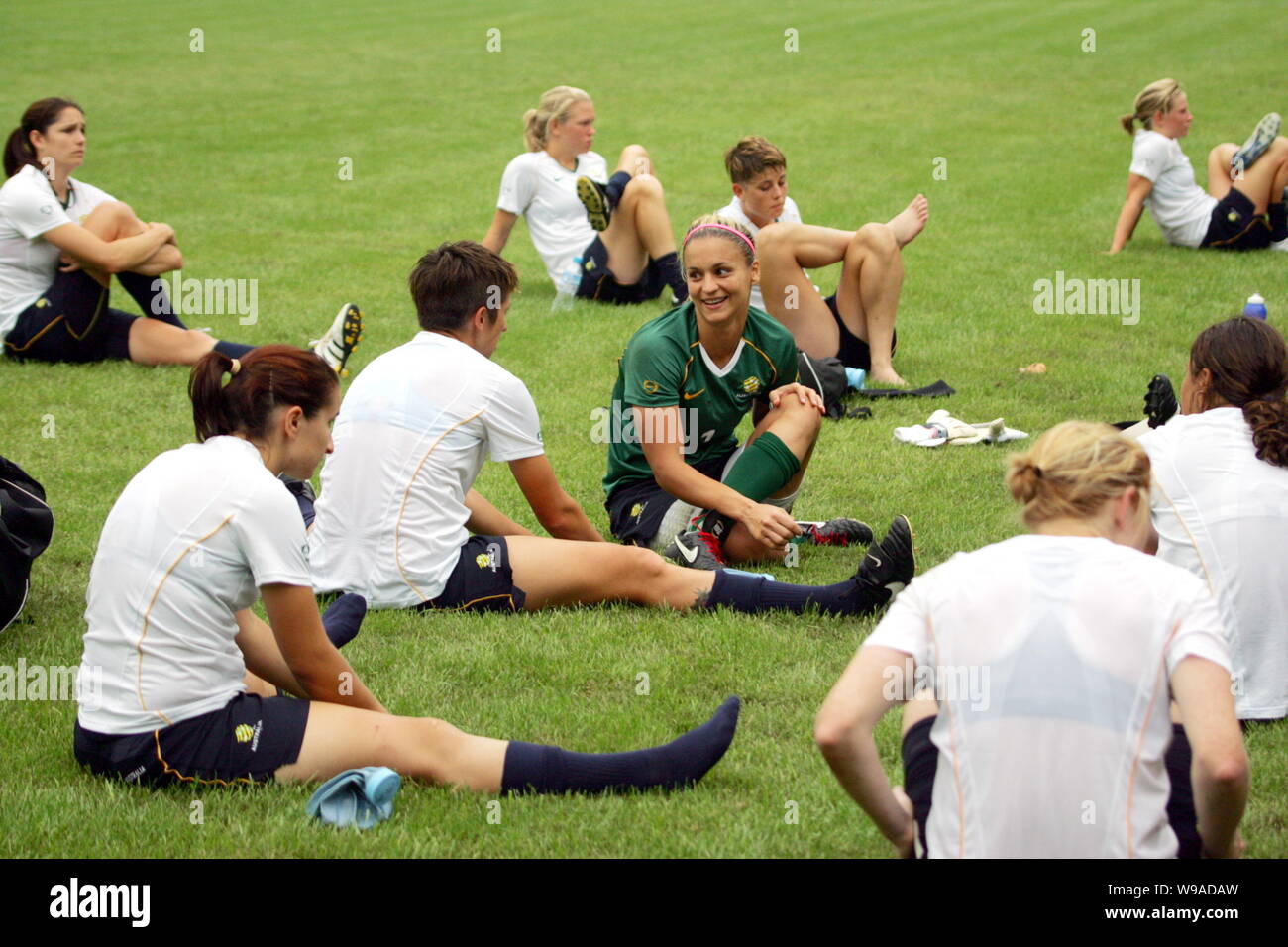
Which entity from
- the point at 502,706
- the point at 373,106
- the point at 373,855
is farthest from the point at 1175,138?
the point at 373,106

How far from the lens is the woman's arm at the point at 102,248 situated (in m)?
8.81

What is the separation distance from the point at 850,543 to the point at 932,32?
24124 mm

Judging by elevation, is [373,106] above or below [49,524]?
above

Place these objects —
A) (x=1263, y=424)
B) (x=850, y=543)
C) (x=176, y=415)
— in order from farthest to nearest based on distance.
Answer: (x=176, y=415), (x=850, y=543), (x=1263, y=424)

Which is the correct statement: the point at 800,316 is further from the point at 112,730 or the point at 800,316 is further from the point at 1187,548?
the point at 112,730

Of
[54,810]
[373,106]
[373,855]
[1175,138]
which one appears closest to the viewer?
[373,855]

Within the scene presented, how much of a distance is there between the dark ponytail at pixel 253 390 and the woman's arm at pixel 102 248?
18.2 ft

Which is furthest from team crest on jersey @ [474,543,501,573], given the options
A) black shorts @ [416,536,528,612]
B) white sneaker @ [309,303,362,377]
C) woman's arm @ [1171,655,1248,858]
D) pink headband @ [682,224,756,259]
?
white sneaker @ [309,303,362,377]

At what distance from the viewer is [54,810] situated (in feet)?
12.7

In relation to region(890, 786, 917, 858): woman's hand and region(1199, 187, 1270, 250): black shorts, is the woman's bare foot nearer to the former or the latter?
region(1199, 187, 1270, 250): black shorts

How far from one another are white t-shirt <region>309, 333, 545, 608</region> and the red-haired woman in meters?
3.70

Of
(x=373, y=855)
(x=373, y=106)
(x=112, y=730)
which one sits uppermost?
(x=373, y=106)

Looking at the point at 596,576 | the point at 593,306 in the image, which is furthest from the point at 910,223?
the point at 596,576

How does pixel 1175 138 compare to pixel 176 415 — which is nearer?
pixel 176 415
